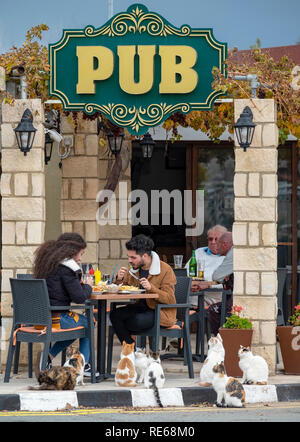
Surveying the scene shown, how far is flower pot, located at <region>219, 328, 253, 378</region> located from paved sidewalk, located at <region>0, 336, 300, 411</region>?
0.37m

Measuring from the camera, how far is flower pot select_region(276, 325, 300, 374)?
1020cm

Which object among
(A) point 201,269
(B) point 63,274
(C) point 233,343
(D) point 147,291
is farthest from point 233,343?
(A) point 201,269

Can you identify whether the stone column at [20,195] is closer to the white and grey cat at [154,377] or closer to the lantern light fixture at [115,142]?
the white and grey cat at [154,377]

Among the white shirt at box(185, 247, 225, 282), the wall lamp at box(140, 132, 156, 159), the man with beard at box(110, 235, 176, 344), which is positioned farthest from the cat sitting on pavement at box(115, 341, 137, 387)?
the wall lamp at box(140, 132, 156, 159)

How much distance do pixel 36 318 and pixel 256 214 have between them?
100 inches

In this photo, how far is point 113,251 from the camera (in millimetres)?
13906

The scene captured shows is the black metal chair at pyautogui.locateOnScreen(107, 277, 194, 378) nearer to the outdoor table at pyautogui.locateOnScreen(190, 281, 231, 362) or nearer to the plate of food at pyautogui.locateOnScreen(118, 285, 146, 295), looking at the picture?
the outdoor table at pyautogui.locateOnScreen(190, 281, 231, 362)

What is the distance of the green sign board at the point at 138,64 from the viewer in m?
10.4

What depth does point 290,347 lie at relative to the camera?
10.2 metres

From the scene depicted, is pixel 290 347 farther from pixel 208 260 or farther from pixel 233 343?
pixel 208 260
